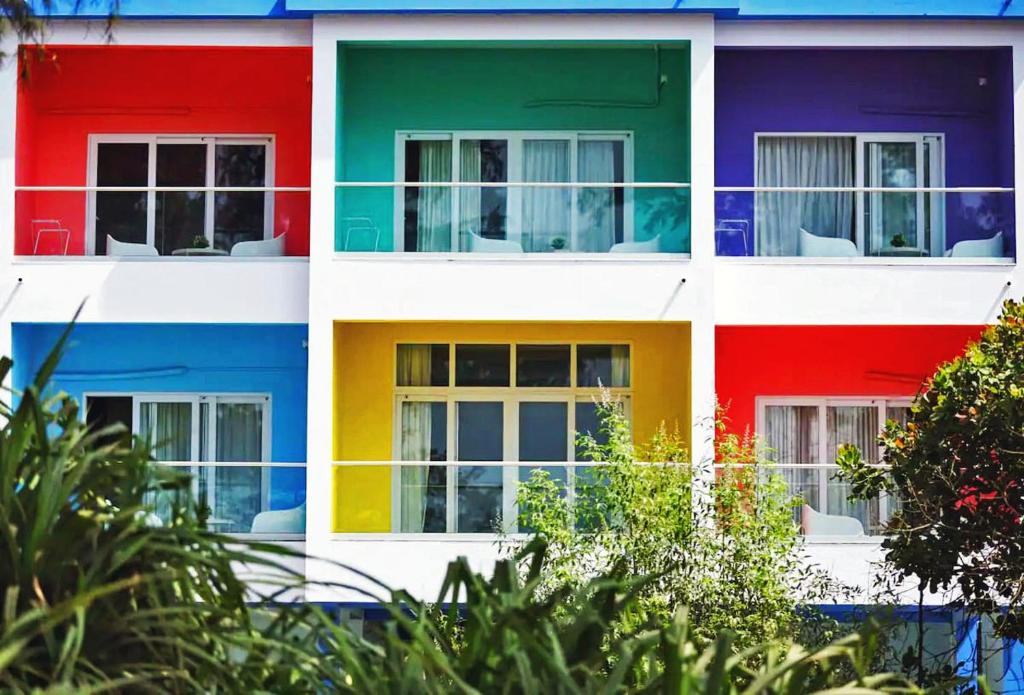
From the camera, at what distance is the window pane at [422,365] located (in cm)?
1683

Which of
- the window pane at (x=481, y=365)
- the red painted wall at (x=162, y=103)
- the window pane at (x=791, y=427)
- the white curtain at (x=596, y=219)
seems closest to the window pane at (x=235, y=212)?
the red painted wall at (x=162, y=103)

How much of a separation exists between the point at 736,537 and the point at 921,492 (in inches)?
77.8

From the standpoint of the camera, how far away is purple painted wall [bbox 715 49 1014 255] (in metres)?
17.1

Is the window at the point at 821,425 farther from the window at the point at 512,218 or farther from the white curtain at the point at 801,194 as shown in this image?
the window at the point at 512,218

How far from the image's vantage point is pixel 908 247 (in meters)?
15.9

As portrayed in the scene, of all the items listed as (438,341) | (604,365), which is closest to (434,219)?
(438,341)

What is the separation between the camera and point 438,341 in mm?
16781

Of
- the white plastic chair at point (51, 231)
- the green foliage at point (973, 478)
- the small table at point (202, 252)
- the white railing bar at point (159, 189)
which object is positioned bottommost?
the green foliage at point (973, 478)

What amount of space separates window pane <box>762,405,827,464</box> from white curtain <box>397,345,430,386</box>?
4026 millimetres

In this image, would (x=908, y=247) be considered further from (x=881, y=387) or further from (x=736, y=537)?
(x=736, y=537)

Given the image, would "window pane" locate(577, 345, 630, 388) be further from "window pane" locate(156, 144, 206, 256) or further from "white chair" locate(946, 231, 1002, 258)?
"window pane" locate(156, 144, 206, 256)

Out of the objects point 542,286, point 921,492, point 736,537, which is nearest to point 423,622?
point 921,492

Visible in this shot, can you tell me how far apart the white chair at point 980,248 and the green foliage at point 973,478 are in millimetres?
6435

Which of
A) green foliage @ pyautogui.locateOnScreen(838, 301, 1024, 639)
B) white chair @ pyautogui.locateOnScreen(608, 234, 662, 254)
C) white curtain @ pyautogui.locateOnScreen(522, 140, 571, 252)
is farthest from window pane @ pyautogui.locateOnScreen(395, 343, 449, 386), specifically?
green foliage @ pyautogui.locateOnScreen(838, 301, 1024, 639)
